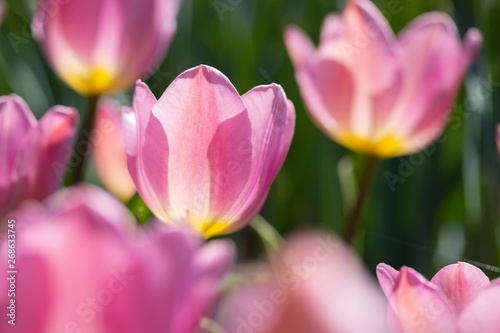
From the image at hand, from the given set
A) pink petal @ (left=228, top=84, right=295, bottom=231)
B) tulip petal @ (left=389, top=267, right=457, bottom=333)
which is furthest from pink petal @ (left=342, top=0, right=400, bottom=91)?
tulip petal @ (left=389, top=267, right=457, bottom=333)

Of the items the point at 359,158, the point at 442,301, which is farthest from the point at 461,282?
the point at 359,158

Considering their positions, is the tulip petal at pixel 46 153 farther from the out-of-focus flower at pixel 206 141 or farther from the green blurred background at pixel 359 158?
the green blurred background at pixel 359 158

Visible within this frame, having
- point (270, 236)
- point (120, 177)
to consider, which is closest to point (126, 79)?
point (120, 177)

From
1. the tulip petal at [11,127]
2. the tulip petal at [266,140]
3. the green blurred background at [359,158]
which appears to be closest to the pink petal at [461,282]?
the tulip petal at [266,140]

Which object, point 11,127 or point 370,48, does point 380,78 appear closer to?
point 370,48

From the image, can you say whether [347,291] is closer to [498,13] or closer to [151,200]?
[151,200]

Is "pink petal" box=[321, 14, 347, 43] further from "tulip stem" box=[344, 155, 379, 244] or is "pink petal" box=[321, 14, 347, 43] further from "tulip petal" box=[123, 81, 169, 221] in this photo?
"tulip petal" box=[123, 81, 169, 221]
